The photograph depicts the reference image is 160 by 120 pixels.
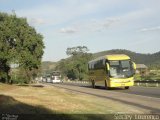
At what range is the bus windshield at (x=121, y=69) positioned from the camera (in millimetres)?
42469

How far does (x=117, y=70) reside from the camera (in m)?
42.7

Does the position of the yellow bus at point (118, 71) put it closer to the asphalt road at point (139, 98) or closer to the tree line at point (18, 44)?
the asphalt road at point (139, 98)

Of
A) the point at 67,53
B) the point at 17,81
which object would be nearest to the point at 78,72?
the point at 67,53

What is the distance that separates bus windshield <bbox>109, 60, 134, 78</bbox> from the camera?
42.5 m

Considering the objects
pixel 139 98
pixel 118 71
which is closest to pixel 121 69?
pixel 118 71

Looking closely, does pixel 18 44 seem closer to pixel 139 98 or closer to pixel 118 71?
pixel 118 71

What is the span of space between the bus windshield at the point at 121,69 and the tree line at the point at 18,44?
1187 cm

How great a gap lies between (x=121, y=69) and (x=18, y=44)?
1387 centimetres

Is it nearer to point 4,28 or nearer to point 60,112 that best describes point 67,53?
point 4,28

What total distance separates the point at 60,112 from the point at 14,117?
3.14 m

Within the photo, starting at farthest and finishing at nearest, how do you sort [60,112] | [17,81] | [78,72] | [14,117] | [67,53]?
1. [67,53]
2. [78,72]
3. [17,81]
4. [60,112]
5. [14,117]

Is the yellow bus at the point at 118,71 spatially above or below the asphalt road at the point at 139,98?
above

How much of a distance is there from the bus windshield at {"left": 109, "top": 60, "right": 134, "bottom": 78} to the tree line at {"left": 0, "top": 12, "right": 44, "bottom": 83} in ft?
39.0

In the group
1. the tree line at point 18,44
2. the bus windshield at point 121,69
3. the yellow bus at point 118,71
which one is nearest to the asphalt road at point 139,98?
the yellow bus at point 118,71
